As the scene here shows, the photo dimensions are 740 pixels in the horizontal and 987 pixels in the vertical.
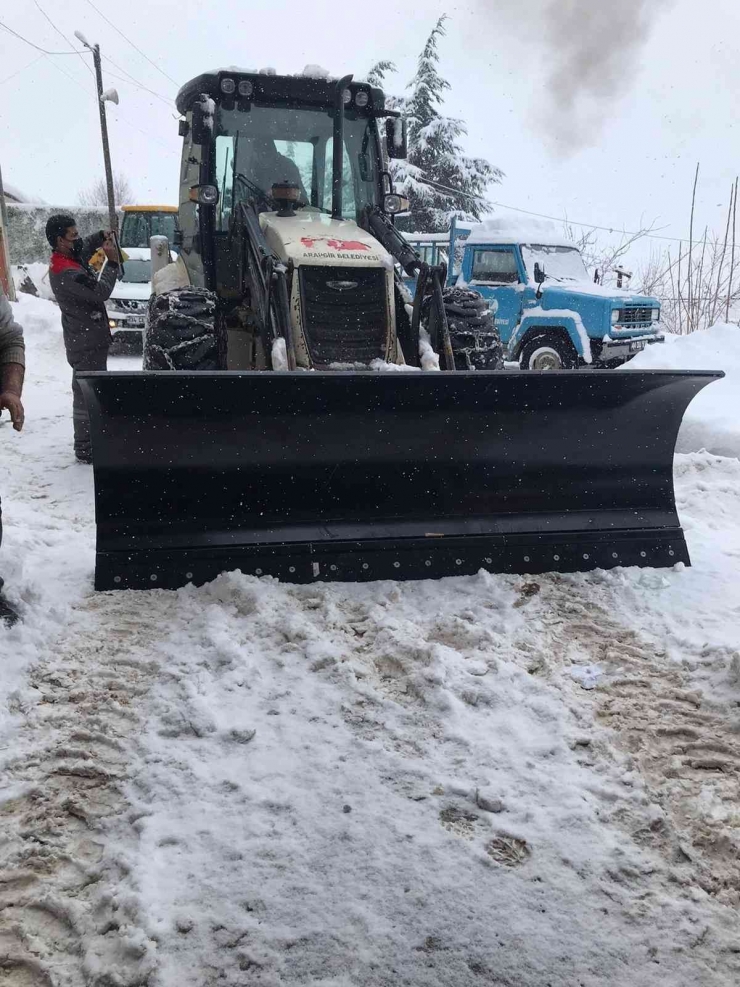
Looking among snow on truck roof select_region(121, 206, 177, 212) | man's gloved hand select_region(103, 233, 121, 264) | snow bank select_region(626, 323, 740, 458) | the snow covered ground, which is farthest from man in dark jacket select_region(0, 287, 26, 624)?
snow on truck roof select_region(121, 206, 177, 212)

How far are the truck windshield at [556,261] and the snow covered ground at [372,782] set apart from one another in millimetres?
8148

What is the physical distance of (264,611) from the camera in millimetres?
3510

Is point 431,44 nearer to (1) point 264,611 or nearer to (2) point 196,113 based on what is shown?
(2) point 196,113

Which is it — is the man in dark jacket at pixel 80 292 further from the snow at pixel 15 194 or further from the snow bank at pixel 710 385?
the snow at pixel 15 194

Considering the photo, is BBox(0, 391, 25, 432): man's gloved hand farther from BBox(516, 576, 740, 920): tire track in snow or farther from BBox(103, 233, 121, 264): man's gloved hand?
BBox(103, 233, 121, 264): man's gloved hand

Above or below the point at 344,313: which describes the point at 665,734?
below

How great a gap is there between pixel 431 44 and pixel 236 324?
2387 centimetres

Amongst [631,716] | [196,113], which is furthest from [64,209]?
[631,716]

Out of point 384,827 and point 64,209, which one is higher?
point 64,209

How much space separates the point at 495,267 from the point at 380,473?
8.39 meters

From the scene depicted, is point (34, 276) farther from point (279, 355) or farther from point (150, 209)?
point (279, 355)

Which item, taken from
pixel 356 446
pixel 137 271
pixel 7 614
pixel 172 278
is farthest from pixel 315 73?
pixel 137 271

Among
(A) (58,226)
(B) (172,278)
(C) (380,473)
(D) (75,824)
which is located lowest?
(D) (75,824)

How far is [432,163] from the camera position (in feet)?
83.8
